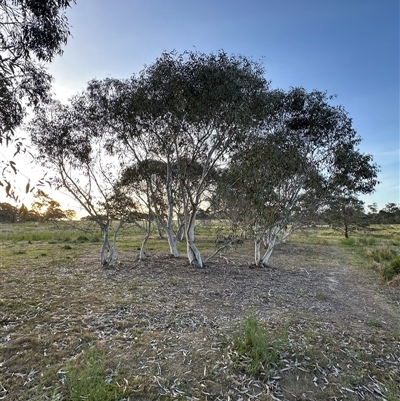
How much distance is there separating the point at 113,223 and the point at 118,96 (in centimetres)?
602

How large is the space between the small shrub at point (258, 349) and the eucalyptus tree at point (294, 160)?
5.72 m

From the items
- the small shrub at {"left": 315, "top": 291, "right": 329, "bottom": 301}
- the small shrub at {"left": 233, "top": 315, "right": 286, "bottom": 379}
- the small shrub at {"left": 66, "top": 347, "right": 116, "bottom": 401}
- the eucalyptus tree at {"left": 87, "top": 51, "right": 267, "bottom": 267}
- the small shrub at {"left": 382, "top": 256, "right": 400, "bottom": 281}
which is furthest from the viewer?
the small shrub at {"left": 382, "top": 256, "right": 400, "bottom": 281}

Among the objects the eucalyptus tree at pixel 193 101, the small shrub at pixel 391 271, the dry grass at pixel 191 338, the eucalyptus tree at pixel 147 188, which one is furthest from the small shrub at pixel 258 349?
the eucalyptus tree at pixel 147 188

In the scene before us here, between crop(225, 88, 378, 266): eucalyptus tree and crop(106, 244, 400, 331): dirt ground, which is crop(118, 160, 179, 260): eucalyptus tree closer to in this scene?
crop(106, 244, 400, 331): dirt ground

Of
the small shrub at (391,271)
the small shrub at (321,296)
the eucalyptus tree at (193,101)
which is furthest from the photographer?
the small shrub at (391,271)

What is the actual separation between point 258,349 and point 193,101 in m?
8.29

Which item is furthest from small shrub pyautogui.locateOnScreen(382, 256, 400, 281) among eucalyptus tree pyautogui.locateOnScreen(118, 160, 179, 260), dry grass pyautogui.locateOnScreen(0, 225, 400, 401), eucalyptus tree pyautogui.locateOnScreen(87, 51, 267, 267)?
eucalyptus tree pyautogui.locateOnScreen(118, 160, 179, 260)

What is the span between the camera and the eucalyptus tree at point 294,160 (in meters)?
10.5

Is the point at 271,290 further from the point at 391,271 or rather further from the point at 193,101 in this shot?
the point at 193,101

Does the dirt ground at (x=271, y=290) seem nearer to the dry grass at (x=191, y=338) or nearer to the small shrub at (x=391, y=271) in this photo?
the dry grass at (x=191, y=338)

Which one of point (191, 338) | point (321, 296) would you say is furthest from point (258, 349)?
point (321, 296)

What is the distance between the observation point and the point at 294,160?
11.5 meters

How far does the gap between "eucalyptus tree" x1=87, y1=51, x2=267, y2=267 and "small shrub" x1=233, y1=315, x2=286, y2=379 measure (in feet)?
24.6

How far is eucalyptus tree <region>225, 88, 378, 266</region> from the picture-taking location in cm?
1051
